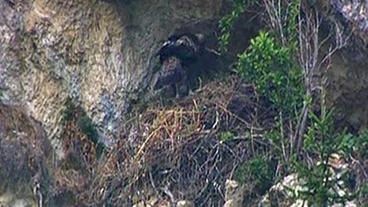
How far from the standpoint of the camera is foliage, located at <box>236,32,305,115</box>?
5.99 m

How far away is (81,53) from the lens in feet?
22.2

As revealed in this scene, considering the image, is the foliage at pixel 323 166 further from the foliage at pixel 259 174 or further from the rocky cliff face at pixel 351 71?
the rocky cliff face at pixel 351 71

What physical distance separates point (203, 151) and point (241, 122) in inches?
12.6

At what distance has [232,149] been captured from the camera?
6367 mm

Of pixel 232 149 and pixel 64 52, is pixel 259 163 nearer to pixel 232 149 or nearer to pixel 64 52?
pixel 232 149

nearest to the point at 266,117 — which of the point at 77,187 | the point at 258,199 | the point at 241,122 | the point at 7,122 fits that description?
the point at 241,122

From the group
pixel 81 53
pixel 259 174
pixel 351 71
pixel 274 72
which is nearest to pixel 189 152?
pixel 259 174

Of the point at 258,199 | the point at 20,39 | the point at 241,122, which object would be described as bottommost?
→ the point at 258,199

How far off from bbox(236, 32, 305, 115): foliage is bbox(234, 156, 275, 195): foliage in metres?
0.36

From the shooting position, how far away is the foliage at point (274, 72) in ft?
19.7

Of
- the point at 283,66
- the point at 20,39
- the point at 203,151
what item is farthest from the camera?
the point at 20,39

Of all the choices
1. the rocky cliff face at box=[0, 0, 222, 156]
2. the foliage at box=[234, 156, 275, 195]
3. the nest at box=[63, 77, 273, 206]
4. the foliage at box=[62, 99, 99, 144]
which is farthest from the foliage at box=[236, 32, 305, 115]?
the foliage at box=[62, 99, 99, 144]

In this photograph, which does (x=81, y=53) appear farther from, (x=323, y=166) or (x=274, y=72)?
(x=323, y=166)

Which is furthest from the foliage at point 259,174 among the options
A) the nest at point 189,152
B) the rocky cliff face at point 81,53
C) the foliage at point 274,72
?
the rocky cliff face at point 81,53
